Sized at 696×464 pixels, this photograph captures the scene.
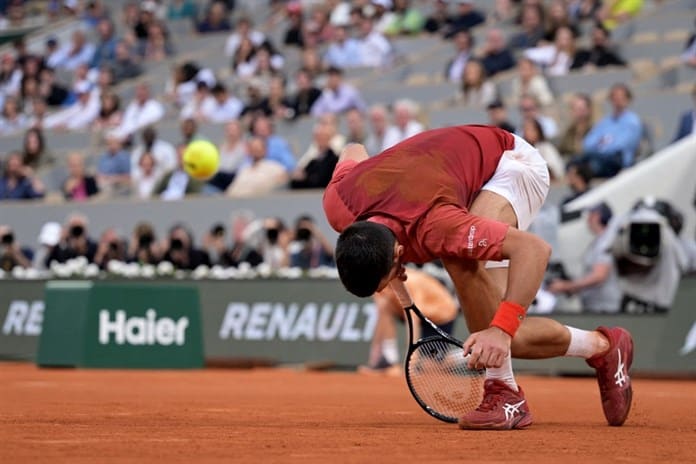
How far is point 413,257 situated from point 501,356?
0.72 m

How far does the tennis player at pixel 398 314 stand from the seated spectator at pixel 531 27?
238 inches

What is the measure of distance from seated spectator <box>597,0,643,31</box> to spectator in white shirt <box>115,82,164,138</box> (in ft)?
25.5

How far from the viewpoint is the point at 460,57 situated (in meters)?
20.6

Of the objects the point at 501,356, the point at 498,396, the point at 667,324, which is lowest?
the point at 667,324

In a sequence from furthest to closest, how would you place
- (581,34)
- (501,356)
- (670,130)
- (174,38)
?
1. (174,38)
2. (581,34)
3. (670,130)
4. (501,356)

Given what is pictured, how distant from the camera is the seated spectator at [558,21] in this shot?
19.5m

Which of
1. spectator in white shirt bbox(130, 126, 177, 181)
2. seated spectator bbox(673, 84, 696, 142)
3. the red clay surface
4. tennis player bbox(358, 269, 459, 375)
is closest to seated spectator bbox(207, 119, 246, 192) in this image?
spectator in white shirt bbox(130, 126, 177, 181)

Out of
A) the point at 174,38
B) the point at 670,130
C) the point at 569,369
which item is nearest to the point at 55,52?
the point at 174,38

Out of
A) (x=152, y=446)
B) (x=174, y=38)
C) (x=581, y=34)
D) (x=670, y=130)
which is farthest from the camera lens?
(x=174, y=38)

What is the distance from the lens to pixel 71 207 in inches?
818

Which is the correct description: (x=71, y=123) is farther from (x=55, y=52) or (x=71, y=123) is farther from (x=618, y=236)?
(x=618, y=236)

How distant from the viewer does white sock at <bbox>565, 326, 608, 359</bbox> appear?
292 inches

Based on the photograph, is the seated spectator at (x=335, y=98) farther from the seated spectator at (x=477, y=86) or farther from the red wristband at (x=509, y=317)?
the red wristband at (x=509, y=317)

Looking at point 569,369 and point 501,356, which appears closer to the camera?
point 501,356
